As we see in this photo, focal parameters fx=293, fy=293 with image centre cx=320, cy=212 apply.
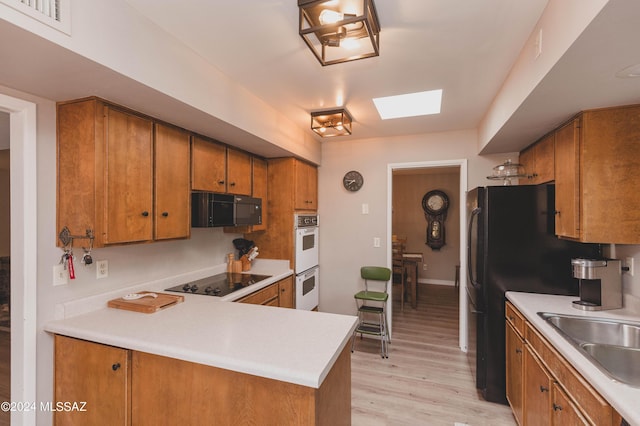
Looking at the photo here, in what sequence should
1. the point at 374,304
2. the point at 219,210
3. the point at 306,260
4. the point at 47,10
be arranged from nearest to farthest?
the point at 47,10 < the point at 219,210 < the point at 306,260 < the point at 374,304

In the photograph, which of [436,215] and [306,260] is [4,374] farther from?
[436,215]

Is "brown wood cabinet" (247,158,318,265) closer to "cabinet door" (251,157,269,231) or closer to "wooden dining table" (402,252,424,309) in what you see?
"cabinet door" (251,157,269,231)

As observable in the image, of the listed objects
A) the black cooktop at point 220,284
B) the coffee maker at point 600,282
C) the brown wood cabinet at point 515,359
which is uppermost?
the coffee maker at point 600,282

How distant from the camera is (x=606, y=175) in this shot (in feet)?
5.61

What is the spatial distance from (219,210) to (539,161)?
2712 mm

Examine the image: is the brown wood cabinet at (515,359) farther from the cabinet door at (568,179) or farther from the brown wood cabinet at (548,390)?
the cabinet door at (568,179)

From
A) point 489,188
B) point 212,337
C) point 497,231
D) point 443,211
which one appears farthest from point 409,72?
point 443,211

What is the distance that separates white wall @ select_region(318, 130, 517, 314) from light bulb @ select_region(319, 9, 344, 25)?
237 cm

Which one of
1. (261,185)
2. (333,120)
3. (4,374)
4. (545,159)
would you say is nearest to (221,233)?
(261,185)

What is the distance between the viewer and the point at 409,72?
1.98m

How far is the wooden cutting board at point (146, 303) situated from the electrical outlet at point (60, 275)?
0.29 metres

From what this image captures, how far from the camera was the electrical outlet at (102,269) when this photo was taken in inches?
74.8

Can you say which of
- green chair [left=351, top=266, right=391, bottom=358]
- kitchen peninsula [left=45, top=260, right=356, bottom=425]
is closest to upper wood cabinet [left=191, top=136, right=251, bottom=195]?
kitchen peninsula [left=45, top=260, right=356, bottom=425]

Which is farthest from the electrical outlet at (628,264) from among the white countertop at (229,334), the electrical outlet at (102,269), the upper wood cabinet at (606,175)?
the electrical outlet at (102,269)
